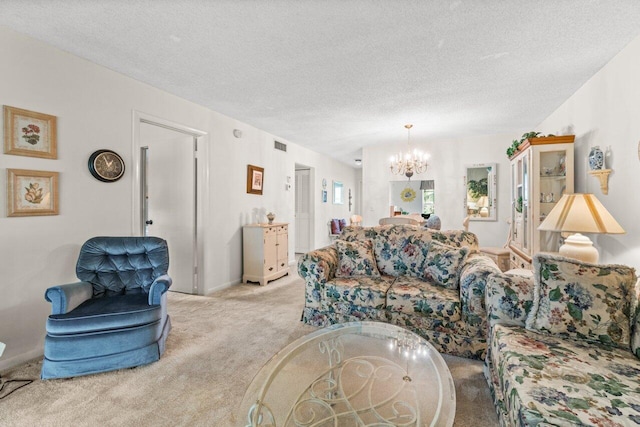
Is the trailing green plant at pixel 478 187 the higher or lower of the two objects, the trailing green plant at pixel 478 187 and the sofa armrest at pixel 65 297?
the higher

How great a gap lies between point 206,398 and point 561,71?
12.8ft

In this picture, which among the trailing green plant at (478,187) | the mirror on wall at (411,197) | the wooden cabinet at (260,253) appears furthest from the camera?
the mirror on wall at (411,197)

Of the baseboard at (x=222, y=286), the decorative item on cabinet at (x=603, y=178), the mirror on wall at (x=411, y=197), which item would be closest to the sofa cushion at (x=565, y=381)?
the decorative item on cabinet at (x=603, y=178)

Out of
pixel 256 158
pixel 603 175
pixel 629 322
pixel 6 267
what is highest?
pixel 256 158

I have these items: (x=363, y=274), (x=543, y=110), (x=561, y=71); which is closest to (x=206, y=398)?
(x=363, y=274)

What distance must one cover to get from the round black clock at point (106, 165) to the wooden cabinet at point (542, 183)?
434 centimetres

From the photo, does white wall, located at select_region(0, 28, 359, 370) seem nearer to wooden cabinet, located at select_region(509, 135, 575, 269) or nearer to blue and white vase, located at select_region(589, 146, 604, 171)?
wooden cabinet, located at select_region(509, 135, 575, 269)

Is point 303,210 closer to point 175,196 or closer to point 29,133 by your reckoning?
point 175,196

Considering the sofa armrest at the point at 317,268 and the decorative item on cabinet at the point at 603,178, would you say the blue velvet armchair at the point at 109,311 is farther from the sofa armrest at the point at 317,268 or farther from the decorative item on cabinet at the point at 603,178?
the decorative item on cabinet at the point at 603,178

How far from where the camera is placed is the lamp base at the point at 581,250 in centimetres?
206

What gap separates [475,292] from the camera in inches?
81.7

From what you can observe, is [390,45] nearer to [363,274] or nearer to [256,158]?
[363,274]

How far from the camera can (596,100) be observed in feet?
8.93

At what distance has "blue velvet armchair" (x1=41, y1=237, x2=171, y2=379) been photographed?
1.86 m
